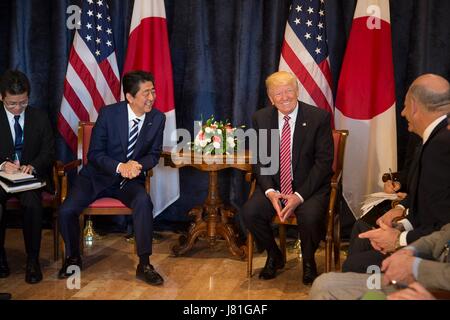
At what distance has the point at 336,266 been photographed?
4.81 metres

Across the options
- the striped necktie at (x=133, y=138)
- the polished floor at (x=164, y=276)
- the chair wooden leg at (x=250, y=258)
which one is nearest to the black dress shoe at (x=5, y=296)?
the polished floor at (x=164, y=276)

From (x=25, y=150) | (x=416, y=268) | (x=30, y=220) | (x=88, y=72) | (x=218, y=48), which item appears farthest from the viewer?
(x=218, y=48)

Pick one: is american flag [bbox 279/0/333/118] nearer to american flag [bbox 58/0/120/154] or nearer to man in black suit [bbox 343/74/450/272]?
american flag [bbox 58/0/120/154]

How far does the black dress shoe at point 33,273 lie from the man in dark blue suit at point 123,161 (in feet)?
0.57

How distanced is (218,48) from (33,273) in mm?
2705

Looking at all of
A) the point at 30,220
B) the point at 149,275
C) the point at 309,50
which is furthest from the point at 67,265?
the point at 309,50

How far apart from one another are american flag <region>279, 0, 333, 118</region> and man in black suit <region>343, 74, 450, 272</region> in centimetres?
220

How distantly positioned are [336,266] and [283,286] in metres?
0.55

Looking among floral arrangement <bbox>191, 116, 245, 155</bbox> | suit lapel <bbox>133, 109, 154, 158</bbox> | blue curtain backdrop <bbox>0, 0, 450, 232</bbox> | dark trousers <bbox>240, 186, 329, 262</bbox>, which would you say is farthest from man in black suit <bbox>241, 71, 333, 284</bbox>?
blue curtain backdrop <bbox>0, 0, 450, 232</bbox>

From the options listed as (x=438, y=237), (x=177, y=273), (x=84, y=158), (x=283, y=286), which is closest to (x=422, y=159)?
(x=438, y=237)

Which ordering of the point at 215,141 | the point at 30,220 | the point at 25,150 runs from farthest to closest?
1. the point at 215,141
2. the point at 25,150
3. the point at 30,220

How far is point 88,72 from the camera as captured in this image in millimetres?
5754

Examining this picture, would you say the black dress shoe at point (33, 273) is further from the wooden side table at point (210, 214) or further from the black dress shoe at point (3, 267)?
the wooden side table at point (210, 214)

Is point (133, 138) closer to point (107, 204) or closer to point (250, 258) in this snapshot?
point (107, 204)
